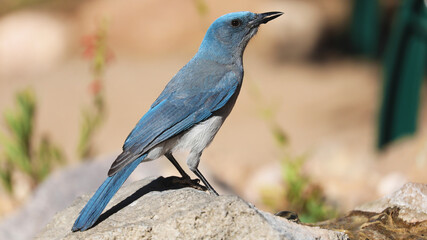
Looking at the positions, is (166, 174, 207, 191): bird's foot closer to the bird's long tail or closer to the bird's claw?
the bird's claw

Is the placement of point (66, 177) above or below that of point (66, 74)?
below

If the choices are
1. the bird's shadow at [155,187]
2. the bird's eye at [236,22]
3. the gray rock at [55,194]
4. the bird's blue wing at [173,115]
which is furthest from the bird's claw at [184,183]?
the gray rock at [55,194]

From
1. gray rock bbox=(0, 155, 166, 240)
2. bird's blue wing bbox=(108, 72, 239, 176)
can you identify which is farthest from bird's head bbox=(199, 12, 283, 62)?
gray rock bbox=(0, 155, 166, 240)

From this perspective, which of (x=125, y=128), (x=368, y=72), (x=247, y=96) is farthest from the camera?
(x=368, y=72)

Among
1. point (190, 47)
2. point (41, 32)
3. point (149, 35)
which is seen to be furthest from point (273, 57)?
point (41, 32)

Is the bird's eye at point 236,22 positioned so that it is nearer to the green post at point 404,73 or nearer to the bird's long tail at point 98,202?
the bird's long tail at point 98,202

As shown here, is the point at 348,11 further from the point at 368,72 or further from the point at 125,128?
the point at 125,128
